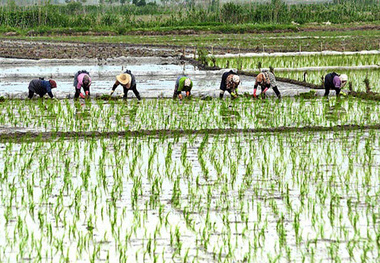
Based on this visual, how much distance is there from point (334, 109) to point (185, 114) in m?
2.35

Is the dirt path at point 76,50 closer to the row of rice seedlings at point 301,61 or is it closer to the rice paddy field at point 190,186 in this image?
the row of rice seedlings at point 301,61

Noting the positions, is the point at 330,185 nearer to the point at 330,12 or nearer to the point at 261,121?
the point at 261,121

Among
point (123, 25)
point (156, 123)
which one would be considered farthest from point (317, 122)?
point (123, 25)

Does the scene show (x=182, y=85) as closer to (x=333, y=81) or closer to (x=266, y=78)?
(x=266, y=78)

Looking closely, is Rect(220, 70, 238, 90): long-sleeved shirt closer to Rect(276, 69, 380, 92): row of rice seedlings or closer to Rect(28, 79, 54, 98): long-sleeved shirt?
Rect(276, 69, 380, 92): row of rice seedlings

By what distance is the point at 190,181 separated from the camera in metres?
6.71

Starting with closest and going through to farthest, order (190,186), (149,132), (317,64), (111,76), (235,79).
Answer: (190,186) → (149,132) → (235,79) → (111,76) → (317,64)

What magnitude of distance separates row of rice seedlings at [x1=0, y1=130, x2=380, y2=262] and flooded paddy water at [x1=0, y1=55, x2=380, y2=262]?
2 centimetres

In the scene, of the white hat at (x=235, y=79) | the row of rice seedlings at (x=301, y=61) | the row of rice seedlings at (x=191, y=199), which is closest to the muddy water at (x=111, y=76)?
the white hat at (x=235, y=79)

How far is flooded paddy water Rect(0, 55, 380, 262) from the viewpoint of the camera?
16.1ft

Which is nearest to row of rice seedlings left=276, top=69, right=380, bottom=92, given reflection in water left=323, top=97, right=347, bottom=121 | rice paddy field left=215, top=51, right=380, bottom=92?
rice paddy field left=215, top=51, right=380, bottom=92

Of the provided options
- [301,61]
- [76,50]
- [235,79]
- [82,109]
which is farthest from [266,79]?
[76,50]

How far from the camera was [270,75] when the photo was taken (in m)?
11.9

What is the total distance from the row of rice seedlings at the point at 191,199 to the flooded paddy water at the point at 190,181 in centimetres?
2
